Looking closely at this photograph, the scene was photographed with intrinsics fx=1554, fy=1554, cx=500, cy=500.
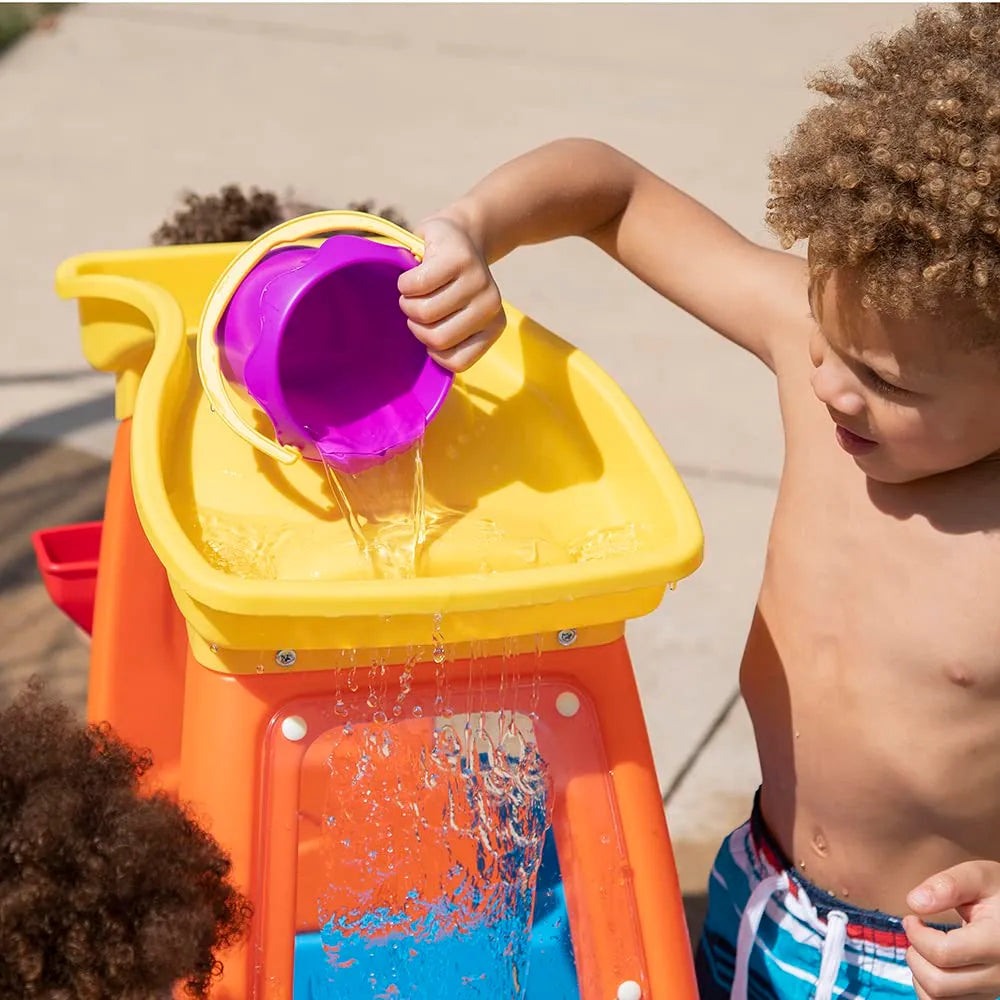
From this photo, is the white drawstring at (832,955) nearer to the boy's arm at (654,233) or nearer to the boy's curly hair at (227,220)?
the boy's arm at (654,233)

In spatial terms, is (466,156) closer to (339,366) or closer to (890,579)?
(339,366)

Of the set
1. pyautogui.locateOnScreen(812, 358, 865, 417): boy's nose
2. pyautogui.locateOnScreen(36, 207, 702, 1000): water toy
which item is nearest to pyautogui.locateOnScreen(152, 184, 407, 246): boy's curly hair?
pyautogui.locateOnScreen(36, 207, 702, 1000): water toy

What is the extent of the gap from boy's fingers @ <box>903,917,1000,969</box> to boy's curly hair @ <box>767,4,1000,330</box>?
1.74 ft

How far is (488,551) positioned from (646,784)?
27 centimetres

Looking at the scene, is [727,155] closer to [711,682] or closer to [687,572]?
→ [711,682]

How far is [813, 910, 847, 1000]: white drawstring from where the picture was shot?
5.45ft

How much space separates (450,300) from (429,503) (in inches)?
9.1

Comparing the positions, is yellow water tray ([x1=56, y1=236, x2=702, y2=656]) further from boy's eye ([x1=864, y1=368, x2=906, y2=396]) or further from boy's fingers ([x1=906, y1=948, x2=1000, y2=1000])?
boy's fingers ([x1=906, y1=948, x2=1000, y2=1000])

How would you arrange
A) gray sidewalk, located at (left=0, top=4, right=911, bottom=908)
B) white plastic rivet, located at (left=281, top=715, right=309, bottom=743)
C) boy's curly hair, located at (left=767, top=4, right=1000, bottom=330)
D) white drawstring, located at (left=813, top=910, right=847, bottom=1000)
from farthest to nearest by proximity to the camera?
gray sidewalk, located at (left=0, top=4, right=911, bottom=908) → white drawstring, located at (left=813, top=910, right=847, bottom=1000) → white plastic rivet, located at (left=281, top=715, right=309, bottom=743) → boy's curly hair, located at (left=767, top=4, right=1000, bottom=330)

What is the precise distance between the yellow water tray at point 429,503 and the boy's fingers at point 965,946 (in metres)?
0.38

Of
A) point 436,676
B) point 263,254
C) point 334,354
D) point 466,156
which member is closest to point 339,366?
point 334,354

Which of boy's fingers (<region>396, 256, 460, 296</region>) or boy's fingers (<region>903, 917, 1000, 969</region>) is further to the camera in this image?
boy's fingers (<region>396, 256, 460, 296</region>)

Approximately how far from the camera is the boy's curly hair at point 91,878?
43.2 inches

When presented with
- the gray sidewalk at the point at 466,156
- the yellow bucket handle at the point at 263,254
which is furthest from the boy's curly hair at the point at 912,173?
the gray sidewalk at the point at 466,156
